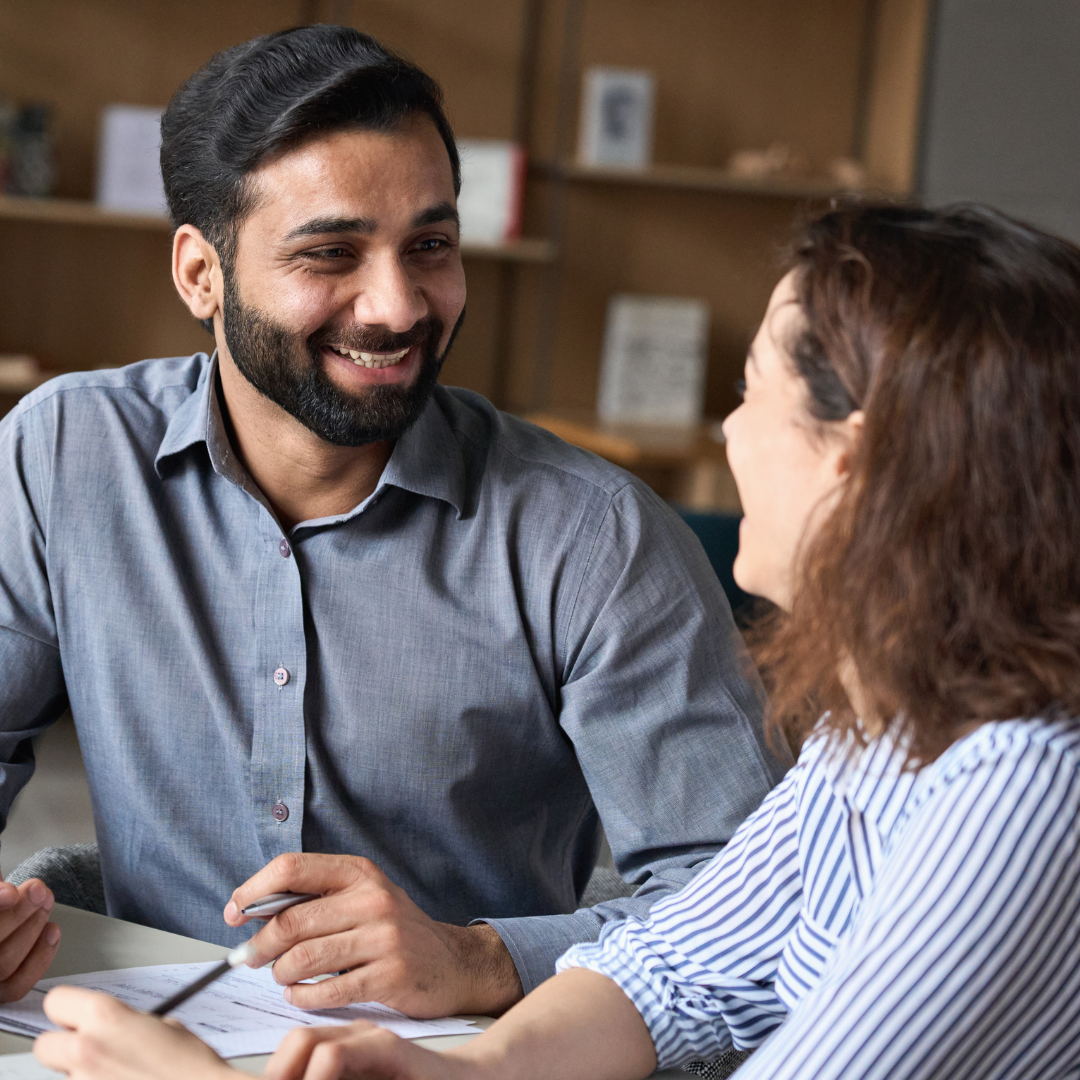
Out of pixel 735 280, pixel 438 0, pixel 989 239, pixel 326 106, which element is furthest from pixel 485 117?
pixel 989 239

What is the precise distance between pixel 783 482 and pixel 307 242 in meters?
0.60

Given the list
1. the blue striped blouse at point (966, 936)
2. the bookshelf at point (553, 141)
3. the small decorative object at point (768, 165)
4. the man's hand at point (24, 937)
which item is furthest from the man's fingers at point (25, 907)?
the small decorative object at point (768, 165)

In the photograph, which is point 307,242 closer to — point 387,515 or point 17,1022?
point 387,515

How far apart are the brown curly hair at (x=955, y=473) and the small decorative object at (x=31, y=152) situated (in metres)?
3.48

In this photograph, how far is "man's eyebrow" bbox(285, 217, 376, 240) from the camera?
4.11ft

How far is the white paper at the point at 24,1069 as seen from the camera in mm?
839

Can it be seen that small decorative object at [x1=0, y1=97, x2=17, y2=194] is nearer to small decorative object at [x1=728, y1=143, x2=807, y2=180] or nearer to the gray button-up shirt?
small decorative object at [x1=728, y1=143, x2=807, y2=180]

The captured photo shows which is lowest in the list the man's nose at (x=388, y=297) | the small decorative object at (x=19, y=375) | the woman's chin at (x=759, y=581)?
the small decorative object at (x=19, y=375)

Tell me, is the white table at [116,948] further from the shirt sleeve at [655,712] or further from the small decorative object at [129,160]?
the small decorative object at [129,160]

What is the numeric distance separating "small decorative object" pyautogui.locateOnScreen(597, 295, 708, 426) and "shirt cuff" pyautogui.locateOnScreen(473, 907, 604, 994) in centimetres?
303

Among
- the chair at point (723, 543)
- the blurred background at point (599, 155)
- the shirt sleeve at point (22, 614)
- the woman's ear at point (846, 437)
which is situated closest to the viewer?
the woman's ear at point (846, 437)

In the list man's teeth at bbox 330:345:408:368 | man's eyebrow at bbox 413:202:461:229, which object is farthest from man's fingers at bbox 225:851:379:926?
man's eyebrow at bbox 413:202:461:229

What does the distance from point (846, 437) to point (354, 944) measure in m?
0.53

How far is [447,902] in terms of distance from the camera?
1.32 m
